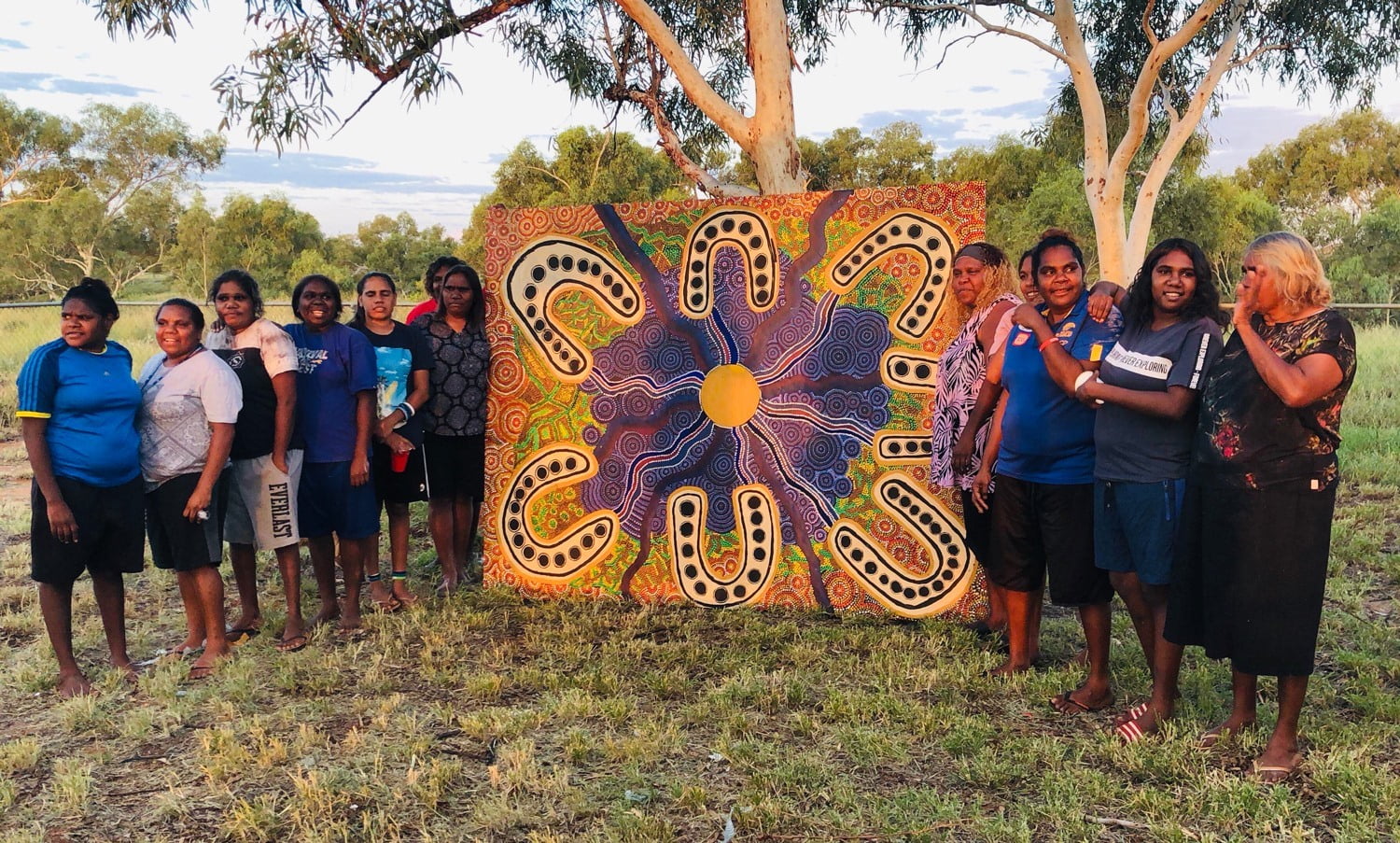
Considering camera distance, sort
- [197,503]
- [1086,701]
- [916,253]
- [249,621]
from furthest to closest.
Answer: [916,253] < [249,621] < [197,503] < [1086,701]

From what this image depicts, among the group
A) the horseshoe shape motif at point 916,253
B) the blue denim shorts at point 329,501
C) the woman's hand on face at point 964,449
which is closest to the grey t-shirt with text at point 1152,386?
the woman's hand on face at point 964,449

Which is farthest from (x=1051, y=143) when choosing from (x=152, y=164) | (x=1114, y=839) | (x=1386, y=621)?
(x=152, y=164)

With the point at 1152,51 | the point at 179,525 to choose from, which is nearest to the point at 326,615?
the point at 179,525

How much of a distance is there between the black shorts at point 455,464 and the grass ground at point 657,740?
750 mm

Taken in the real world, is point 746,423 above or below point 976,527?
above

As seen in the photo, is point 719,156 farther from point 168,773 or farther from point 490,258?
point 168,773

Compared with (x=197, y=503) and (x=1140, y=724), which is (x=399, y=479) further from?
(x=1140, y=724)

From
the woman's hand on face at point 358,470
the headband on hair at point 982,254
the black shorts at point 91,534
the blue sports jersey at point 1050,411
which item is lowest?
the black shorts at point 91,534

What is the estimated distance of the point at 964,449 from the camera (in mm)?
4473

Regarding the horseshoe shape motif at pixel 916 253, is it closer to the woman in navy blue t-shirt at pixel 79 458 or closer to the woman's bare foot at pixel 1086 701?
the woman's bare foot at pixel 1086 701

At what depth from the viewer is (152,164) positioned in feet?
121

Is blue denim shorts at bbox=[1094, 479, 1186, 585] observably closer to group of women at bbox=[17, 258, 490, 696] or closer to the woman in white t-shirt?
group of women at bbox=[17, 258, 490, 696]

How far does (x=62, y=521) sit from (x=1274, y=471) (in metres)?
4.60

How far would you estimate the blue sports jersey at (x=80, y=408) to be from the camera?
3.94 meters
